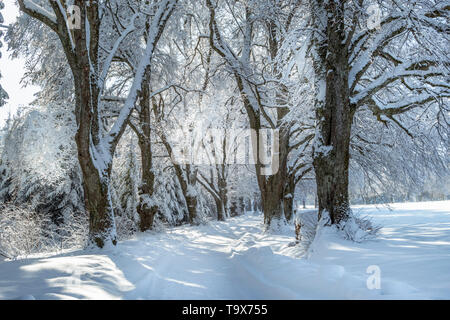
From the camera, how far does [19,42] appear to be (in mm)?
9781

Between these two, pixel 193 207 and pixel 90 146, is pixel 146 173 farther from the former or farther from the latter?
pixel 193 207

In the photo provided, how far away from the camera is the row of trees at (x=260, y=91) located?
6.29 metres

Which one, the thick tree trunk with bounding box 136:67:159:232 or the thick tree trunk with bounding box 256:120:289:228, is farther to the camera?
the thick tree trunk with bounding box 256:120:289:228

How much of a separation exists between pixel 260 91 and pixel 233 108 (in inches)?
124

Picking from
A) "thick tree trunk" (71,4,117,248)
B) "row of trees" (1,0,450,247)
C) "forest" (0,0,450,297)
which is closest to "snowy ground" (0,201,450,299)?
"thick tree trunk" (71,4,117,248)

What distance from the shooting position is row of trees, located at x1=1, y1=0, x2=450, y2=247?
629cm

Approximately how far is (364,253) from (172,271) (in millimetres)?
3263

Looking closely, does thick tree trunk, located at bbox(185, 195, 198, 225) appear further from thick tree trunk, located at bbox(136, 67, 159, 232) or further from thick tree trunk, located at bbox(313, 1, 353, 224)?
thick tree trunk, located at bbox(313, 1, 353, 224)

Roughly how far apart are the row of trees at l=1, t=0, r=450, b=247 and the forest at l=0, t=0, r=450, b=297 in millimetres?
46

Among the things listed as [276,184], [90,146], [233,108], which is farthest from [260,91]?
[90,146]

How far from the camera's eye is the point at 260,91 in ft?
33.7

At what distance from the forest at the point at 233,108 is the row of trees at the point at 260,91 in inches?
1.8
